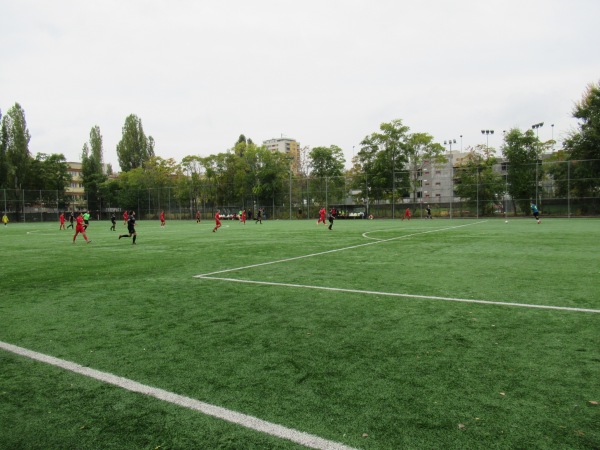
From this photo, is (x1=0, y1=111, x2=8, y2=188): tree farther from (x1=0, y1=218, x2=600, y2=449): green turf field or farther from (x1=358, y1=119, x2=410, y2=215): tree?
(x1=0, y1=218, x2=600, y2=449): green turf field

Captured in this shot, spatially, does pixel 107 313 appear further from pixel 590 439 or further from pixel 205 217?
pixel 205 217

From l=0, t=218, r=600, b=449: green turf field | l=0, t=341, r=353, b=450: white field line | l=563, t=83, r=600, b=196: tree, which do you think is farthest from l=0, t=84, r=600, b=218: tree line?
l=0, t=341, r=353, b=450: white field line

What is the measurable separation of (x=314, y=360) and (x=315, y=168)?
71.6 metres

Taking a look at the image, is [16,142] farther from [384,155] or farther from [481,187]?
[481,187]

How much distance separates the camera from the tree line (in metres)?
48.4

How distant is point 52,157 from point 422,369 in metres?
91.6

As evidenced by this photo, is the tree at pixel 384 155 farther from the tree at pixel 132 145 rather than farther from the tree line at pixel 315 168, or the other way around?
the tree at pixel 132 145

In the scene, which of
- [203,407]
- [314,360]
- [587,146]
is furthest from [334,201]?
[203,407]

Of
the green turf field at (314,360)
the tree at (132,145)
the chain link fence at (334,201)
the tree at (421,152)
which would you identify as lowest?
the green turf field at (314,360)

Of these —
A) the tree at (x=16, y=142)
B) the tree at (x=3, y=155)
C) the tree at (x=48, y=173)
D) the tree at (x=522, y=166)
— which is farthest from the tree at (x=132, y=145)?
the tree at (x=522, y=166)

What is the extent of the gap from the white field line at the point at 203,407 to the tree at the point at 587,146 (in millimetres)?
51604

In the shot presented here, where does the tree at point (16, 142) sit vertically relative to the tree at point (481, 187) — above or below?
above

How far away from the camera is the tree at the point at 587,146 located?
44.8 m

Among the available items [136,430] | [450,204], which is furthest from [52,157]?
[136,430]
